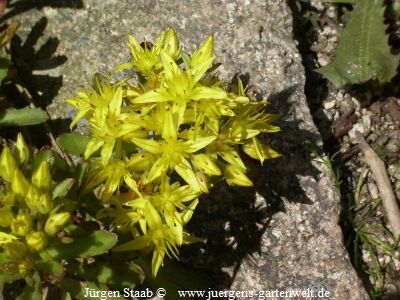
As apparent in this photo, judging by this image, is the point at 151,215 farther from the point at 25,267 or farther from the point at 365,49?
the point at 365,49

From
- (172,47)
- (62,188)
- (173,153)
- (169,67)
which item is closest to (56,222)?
(62,188)

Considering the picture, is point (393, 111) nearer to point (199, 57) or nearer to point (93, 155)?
point (199, 57)

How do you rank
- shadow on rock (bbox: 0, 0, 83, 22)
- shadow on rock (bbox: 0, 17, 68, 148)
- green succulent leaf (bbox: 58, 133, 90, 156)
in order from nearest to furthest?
green succulent leaf (bbox: 58, 133, 90, 156), shadow on rock (bbox: 0, 17, 68, 148), shadow on rock (bbox: 0, 0, 83, 22)

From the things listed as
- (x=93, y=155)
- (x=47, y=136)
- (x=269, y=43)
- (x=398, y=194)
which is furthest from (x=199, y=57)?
(x=398, y=194)

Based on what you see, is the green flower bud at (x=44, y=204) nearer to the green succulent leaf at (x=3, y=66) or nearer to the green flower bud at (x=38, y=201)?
the green flower bud at (x=38, y=201)

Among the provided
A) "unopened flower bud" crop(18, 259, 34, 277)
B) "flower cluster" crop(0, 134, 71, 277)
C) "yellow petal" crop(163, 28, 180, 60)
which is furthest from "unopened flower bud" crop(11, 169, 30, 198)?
"yellow petal" crop(163, 28, 180, 60)

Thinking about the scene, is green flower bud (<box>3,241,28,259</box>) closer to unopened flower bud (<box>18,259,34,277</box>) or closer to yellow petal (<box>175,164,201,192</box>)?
unopened flower bud (<box>18,259,34,277</box>)
